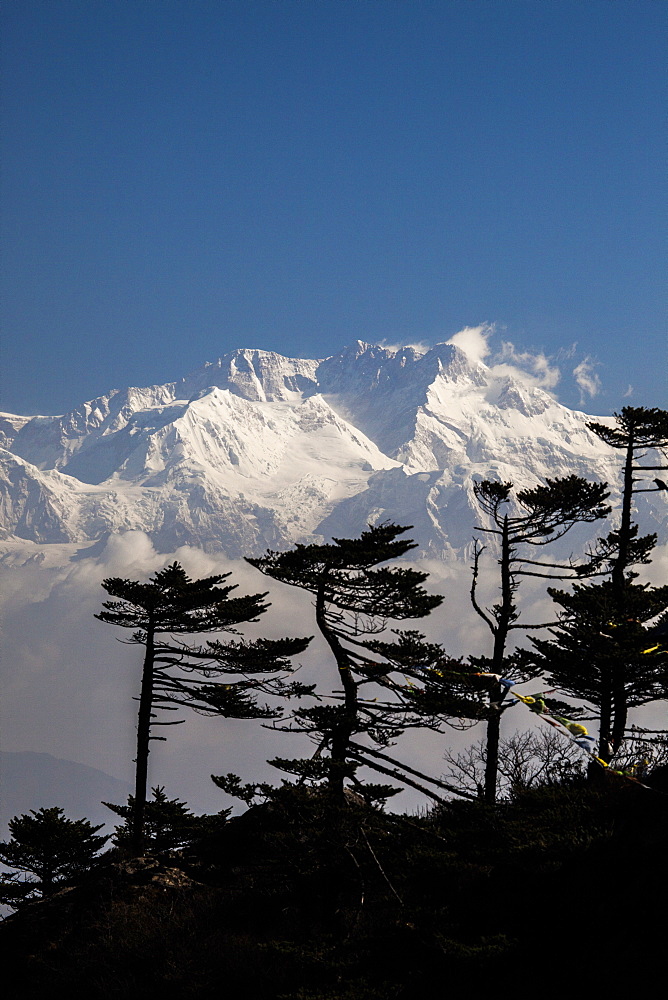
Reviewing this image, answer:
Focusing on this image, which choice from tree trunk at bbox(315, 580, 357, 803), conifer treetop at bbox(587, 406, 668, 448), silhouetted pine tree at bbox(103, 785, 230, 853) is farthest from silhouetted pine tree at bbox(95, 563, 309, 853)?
conifer treetop at bbox(587, 406, 668, 448)

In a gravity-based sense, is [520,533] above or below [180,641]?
above

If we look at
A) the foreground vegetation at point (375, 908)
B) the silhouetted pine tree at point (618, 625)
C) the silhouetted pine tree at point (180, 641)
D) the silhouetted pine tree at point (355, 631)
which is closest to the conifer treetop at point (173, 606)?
the silhouetted pine tree at point (180, 641)

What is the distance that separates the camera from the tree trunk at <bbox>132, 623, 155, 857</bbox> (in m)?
24.5

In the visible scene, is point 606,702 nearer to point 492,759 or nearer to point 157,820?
point 492,759

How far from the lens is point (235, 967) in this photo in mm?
16609

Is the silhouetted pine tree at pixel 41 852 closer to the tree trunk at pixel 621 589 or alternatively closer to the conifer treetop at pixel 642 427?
the tree trunk at pixel 621 589

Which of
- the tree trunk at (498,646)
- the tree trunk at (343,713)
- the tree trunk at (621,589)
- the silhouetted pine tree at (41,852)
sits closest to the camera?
the tree trunk at (343,713)

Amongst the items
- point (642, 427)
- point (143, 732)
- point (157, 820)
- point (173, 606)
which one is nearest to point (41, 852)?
point (157, 820)

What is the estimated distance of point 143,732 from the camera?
25.0 meters

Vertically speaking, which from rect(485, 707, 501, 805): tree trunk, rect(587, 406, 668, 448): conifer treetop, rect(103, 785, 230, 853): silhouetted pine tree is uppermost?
rect(587, 406, 668, 448): conifer treetop

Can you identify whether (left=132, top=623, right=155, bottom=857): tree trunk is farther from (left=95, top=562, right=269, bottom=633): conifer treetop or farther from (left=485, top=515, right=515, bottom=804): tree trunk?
(left=485, top=515, right=515, bottom=804): tree trunk

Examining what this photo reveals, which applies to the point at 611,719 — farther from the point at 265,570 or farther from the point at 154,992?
the point at 154,992

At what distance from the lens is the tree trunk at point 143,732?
80.5 ft

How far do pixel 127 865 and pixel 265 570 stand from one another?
348 inches
